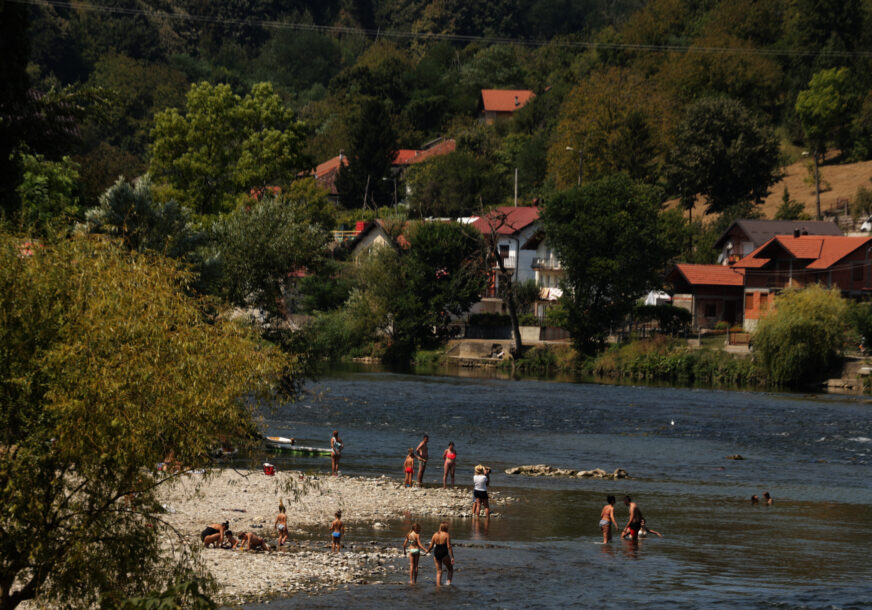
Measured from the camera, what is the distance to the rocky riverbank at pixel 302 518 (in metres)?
25.5

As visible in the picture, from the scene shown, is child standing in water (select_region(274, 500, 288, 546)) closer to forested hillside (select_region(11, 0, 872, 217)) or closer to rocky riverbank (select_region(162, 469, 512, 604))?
rocky riverbank (select_region(162, 469, 512, 604))

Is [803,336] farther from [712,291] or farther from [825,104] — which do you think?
[825,104]

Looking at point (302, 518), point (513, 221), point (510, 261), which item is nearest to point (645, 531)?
point (302, 518)

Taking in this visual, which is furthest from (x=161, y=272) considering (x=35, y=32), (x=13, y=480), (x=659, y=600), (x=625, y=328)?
(x=35, y=32)

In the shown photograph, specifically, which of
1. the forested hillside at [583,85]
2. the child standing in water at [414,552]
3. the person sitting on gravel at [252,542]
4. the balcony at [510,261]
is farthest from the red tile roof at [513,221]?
the child standing in water at [414,552]

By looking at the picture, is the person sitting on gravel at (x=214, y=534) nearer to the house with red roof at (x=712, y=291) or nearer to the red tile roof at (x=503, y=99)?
the house with red roof at (x=712, y=291)

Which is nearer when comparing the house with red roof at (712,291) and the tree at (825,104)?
the house with red roof at (712,291)

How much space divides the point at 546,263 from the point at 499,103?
71.8 metres

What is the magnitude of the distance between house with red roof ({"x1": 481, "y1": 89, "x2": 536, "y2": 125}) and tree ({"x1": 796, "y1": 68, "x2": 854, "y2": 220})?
5767 cm

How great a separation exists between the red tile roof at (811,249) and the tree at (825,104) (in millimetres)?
32188

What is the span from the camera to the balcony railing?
10788 cm

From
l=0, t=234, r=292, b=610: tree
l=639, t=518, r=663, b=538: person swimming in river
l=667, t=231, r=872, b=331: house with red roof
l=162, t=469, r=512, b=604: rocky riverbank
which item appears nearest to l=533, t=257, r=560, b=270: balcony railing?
l=667, t=231, r=872, b=331: house with red roof

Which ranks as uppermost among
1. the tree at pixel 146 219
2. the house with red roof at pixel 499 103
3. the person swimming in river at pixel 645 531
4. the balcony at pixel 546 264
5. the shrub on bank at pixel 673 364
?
the house with red roof at pixel 499 103

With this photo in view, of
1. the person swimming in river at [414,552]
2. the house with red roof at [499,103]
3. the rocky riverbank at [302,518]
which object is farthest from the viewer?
the house with red roof at [499,103]
